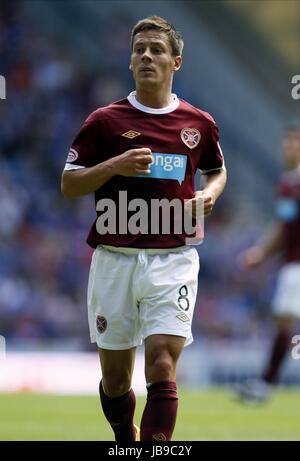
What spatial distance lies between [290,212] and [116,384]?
221 inches

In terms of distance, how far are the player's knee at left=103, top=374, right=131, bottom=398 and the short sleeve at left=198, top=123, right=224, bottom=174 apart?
118 centimetres

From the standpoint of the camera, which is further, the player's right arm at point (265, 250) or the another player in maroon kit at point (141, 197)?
the player's right arm at point (265, 250)

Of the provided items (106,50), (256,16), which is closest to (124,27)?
(106,50)

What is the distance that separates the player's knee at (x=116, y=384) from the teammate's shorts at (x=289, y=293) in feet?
17.8

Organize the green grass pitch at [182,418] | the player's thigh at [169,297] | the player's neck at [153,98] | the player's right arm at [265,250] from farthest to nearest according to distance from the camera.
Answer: the player's right arm at [265,250] < the green grass pitch at [182,418] < the player's neck at [153,98] < the player's thigh at [169,297]

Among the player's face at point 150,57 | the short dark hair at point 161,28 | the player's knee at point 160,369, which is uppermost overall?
the short dark hair at point 161,28

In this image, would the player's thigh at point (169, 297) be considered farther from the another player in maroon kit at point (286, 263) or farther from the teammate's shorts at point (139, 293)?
the another player in maroon kit at point (286, 263)

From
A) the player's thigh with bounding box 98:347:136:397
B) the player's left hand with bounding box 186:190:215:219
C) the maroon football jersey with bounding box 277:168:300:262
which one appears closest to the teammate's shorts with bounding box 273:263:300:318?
the maroon football jersey with bounding box 277:168:300:262

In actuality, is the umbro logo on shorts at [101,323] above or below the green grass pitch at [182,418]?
below

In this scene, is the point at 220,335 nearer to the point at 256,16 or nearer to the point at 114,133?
the point at 256,16

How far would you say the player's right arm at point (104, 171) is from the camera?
503 cm

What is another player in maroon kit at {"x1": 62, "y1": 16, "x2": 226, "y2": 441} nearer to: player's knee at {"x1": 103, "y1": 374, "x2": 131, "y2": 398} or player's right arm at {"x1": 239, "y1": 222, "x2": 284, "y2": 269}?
player's knee at {"x1": 103, "y1": 374, "x2": 131, "y2": 398}

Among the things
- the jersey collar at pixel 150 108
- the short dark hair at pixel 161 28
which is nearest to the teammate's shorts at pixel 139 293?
the jersey collar at pixel 150 108

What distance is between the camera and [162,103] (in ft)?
17.8
